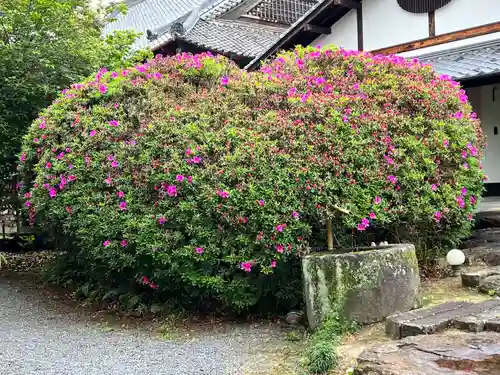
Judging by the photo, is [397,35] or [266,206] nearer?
[266,206]

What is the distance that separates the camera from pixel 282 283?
186 inches

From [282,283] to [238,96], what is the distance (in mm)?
1815

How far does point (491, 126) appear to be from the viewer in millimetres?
10734

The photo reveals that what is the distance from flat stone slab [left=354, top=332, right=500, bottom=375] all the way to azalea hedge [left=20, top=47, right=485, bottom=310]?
1.37 meters

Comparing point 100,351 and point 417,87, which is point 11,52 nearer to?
point 100,351

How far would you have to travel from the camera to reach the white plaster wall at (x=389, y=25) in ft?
33.0

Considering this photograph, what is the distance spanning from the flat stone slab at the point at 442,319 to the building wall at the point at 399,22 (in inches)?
262

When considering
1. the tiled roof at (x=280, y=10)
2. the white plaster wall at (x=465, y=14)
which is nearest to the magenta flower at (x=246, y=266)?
the white plaster wall at (x=465, y=14)

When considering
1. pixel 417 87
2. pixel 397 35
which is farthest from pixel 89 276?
pixel 397 35

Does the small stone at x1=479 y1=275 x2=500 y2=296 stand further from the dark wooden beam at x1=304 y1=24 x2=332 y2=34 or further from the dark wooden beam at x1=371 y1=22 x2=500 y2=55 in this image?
the dark wooden beam at x1=304 y1=24 x2=332 y2=34

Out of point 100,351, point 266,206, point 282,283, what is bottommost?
point 100,351

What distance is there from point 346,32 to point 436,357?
9.27 meters

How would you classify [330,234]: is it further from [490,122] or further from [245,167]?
[490,122]

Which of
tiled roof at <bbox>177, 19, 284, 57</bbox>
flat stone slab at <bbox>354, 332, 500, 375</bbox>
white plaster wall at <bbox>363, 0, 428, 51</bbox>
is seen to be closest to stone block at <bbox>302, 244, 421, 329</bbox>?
flat stone slab at <bbox>354, 332, 500, 375</bbox>
